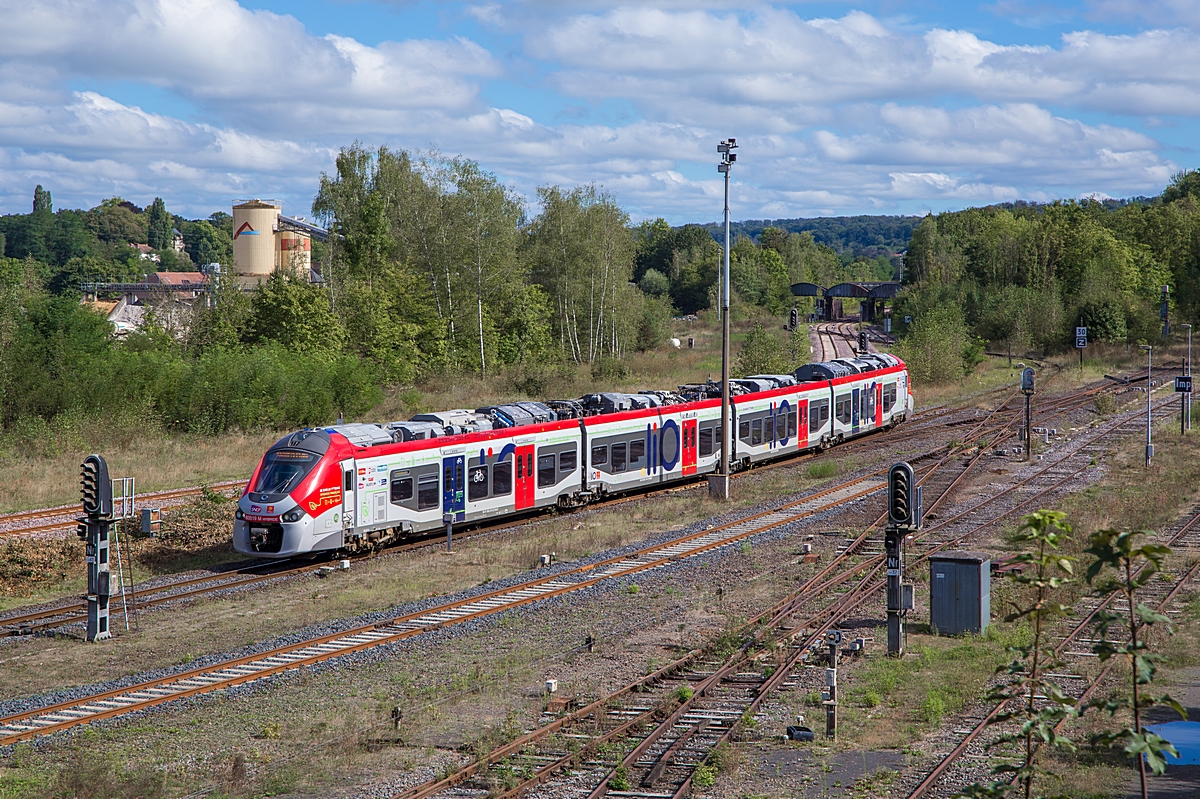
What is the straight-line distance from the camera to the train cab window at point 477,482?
91.1 ft

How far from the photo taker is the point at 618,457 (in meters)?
33.1

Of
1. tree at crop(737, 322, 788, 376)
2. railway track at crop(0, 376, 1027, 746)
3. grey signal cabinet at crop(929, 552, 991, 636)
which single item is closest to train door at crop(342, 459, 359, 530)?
railway track at crop(0, 376, 1027, 746)

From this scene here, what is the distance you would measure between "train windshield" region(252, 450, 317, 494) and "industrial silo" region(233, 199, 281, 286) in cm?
7407

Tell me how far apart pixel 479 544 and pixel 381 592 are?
203 inches

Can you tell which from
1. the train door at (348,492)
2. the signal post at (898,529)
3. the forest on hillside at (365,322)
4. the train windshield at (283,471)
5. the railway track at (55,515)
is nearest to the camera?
the signal post at (898,529)

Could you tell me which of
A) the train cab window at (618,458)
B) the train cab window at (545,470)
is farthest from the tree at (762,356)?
the train cab window at (545,470)

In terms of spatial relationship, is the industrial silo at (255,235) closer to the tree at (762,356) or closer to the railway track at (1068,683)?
the tree at (762,356)

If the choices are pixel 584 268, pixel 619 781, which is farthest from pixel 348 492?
pixel 584 268

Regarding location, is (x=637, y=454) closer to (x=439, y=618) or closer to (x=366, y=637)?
(x=439, y=618)

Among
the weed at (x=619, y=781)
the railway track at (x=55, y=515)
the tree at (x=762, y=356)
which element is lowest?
the weed at (x=619, y=781)

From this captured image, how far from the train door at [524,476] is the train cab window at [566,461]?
1207mm

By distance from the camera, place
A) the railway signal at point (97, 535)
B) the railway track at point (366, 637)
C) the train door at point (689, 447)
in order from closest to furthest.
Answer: the railway track at point (366, 637)
the railway signal at point (97, 535)
the train door at point (689, 447)

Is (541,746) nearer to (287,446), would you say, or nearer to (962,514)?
(287,446)

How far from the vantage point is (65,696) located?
15.6 meters
